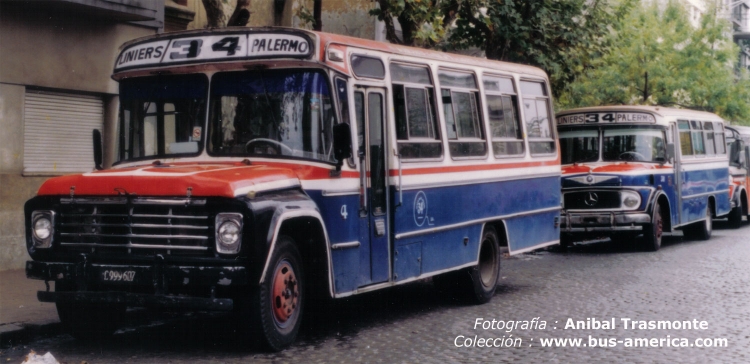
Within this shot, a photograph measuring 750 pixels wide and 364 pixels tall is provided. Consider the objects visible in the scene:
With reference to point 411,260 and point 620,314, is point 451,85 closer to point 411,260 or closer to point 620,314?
point 411,260

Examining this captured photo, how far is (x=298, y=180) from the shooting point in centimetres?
878

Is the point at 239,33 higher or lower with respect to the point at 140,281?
higher

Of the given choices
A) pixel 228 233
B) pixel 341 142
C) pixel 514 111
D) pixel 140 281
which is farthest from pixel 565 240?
pixel 140 281

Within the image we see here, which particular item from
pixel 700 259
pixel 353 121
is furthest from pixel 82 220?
pixel 700 259

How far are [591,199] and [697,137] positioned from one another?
4201mm

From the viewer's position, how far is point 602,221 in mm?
18828

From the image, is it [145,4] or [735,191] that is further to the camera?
[735,191]

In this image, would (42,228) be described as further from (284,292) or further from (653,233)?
(653,233)

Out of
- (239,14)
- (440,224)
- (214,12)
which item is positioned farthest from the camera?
(239,14)

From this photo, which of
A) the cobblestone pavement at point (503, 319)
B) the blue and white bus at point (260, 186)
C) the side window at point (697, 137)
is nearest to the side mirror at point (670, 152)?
the side window at point (697, 137)

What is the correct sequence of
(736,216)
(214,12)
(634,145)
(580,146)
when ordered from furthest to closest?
(736,216)
(580,146)
(634,145)
(214,12)

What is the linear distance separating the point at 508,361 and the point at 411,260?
2.31m

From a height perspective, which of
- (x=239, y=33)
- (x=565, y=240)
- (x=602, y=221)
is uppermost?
(x=239, y=33)

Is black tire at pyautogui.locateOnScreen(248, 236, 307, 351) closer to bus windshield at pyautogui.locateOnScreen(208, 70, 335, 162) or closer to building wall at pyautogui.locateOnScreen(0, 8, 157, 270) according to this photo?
bus windshield at pyautogui.locateOnScreen(208, 70, 335, 162)
